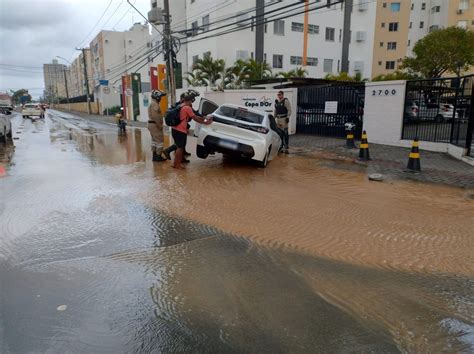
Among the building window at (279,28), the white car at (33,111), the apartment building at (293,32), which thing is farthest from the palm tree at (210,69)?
the white car at (33,111)

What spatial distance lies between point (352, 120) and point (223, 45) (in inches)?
832

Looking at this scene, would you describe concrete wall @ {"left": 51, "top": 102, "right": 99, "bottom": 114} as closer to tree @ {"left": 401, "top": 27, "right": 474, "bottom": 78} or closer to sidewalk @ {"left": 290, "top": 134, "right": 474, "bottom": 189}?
tree @ {"left": 401, "top": 27, "right": 474, "bottom": 78}

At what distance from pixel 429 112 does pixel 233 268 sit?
1072 cm

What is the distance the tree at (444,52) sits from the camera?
32.2 metres

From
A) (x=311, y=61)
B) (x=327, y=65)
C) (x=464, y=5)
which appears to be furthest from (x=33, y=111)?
(x=464, y=5)

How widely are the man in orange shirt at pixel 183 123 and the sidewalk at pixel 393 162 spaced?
155 inches

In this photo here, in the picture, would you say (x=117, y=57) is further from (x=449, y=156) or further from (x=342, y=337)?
(x=342, y=337)

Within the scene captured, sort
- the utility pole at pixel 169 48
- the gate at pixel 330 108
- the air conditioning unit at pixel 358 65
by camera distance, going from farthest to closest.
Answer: the air conditioning unit at pixel 358 65
the utility pole at pixel 169 48
the gate at pixel 330 108

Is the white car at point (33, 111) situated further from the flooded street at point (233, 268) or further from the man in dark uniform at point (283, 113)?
the flooded street at point (233, 268)

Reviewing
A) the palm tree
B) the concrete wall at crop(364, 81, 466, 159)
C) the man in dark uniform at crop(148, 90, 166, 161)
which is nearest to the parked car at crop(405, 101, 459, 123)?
the concrete wall at crop(364, 81, 466, 159)

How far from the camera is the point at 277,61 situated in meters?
36.9

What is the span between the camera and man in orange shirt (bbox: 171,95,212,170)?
8.91m

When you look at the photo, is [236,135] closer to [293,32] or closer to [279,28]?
[279,28]

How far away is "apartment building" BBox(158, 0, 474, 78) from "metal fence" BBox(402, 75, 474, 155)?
18628 millimetres
